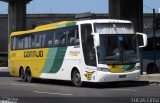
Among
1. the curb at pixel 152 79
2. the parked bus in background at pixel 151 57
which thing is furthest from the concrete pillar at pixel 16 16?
the curb at pixel 152 79

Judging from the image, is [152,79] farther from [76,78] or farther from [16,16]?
[16,16]

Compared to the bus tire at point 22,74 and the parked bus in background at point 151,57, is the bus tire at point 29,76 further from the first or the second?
the parked bus in background at point 151,57

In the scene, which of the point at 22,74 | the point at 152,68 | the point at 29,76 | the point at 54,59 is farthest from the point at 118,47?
the point at 152,68

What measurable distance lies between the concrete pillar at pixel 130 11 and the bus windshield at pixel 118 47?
8722 millimetres

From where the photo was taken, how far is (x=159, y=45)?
120ft

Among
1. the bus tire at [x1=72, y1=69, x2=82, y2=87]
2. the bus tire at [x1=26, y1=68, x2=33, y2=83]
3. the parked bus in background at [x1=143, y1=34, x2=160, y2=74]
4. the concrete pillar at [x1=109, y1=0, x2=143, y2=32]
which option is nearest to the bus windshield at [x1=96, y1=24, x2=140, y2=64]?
the bus tire at [x1=72, y1=69, x2=82, y2=87]

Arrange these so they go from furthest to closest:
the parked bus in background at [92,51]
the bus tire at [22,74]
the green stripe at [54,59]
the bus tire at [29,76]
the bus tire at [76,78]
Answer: the bus tire at [22,74] < the bus tire at [29,76] < the green stripe at [54,59] < the bus tire at [76,78] < the parked bus in background at [92,51]

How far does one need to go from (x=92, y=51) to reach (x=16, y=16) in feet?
130

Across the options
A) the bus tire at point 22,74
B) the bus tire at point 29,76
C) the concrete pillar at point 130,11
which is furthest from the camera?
the concrete pillar at point 130,11

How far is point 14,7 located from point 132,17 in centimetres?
3119

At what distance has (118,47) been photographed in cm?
2512

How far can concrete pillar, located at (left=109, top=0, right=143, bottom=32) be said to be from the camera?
34.8 metres

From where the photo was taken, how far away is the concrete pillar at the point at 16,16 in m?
63.5

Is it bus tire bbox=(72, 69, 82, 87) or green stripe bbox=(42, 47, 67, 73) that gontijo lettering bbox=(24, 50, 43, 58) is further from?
bus tire bbox=(72, 69, 82, 87)
